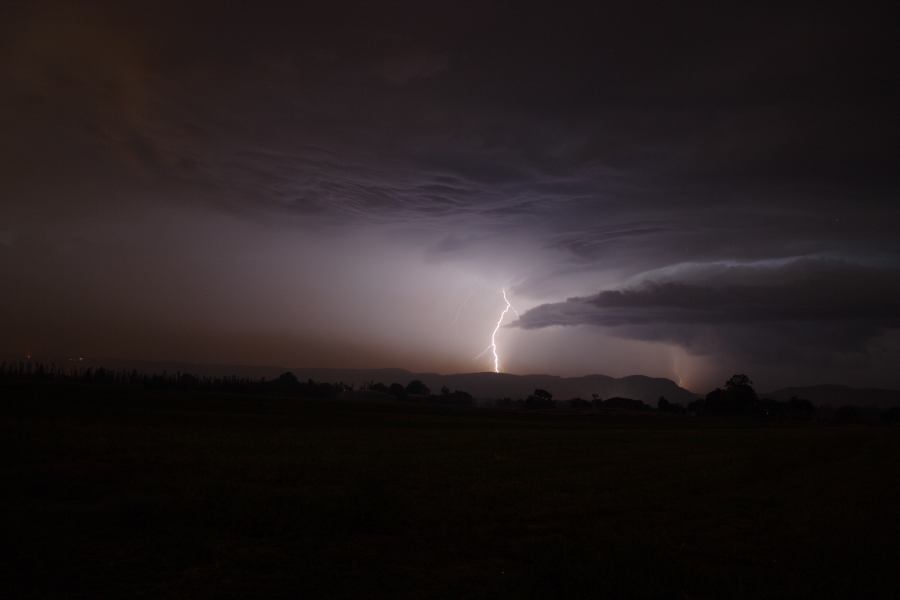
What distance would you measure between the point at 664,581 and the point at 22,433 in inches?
1199

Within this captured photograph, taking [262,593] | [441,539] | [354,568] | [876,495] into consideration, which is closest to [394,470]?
[441,539]

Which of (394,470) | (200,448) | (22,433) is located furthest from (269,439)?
(394,470)

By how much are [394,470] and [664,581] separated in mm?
13677

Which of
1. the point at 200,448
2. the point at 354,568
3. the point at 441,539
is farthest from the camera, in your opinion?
the point at 200,448

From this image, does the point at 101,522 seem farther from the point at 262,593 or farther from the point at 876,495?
the point at 876,495

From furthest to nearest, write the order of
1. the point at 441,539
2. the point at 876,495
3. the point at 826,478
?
1. the point at 826,478
2. the point at 876,495
3. the point at 441,539

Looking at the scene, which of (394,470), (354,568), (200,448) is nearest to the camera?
(354,568)

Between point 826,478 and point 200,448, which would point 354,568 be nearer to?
point 200,448

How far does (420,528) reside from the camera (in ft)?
41.9

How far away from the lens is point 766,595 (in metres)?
8.80

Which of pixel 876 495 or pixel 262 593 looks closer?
pixel 262 593

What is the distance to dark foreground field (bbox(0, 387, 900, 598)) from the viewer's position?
886 cm

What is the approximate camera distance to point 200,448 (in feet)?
86.1

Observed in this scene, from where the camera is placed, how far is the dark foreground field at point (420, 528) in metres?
8.86
